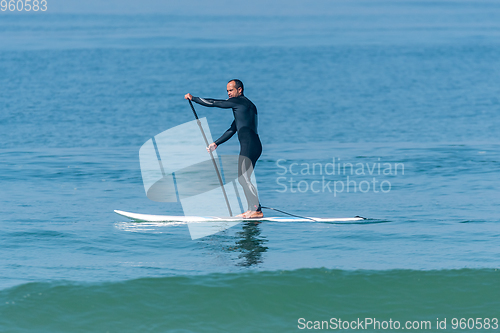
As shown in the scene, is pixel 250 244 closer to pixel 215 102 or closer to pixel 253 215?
pixel 253 215

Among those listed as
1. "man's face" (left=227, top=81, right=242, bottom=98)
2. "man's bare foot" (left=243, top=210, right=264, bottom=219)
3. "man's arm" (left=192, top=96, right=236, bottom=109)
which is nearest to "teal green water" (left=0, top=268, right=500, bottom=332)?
"man's bare foot" (left=243, top=210, right=264, bottom=219)

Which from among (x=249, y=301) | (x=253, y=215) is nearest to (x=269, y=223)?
(x=253, y=215)

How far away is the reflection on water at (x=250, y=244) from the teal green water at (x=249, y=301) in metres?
0.55

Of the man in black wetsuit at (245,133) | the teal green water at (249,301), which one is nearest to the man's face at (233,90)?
the man in black wetsuit at (245,133)

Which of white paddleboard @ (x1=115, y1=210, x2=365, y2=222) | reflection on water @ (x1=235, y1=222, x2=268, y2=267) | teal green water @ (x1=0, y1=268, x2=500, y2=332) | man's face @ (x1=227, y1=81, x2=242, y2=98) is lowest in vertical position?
teal green water @ (x1=0, y1=268, x2=500, y2=332)

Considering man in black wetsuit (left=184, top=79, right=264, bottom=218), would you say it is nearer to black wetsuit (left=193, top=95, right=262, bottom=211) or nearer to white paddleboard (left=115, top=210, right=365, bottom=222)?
black wetsuit (left=193, top=95, right=262, bottom=211)

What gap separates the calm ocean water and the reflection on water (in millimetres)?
39

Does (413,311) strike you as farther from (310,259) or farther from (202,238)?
(202,238)

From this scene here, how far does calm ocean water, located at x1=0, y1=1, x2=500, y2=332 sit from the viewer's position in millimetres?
6668

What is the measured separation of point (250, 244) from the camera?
337 inches

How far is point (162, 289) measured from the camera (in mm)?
6902

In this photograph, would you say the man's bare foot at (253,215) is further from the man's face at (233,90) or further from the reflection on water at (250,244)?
the man's face at (233,90)

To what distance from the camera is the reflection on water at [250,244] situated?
307 inches

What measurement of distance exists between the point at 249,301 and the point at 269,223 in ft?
10.4
